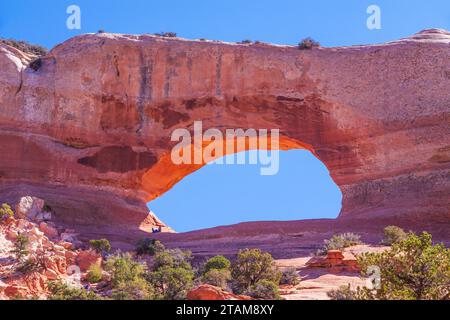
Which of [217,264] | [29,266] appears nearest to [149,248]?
[217,264]

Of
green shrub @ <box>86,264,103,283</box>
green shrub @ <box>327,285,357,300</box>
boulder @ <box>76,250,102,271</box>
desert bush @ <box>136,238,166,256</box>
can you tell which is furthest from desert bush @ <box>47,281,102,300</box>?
desert bush @ <box>136,238,166,256</box>

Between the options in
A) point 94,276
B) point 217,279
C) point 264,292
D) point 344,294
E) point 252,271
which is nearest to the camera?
point 344,294

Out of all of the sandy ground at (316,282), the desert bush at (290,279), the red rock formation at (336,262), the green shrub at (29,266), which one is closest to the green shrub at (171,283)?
the sandy ground at (316,282)

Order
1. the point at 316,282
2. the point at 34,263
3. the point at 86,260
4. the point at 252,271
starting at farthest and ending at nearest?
the point at 86,260 → the point at 316,282 → the point at 34,263 → the point at 252,271

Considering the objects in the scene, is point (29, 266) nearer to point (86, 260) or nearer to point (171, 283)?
point (86, 260)

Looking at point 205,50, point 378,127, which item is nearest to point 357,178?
point 378,127
